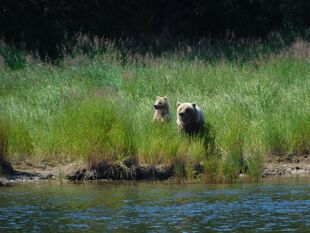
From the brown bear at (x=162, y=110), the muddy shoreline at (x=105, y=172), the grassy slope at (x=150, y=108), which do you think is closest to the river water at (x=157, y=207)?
the muddy shoreline at (x=105, y=172)

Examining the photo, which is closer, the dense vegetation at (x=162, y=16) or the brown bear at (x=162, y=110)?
the brown bear at (x=162, y=110)

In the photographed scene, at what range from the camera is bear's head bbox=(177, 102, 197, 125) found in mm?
15367

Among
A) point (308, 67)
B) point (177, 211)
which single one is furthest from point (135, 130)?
point (308, 67)

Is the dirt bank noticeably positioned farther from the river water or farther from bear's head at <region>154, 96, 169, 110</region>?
bear's head at <region>154, 96, 169, 110</region>

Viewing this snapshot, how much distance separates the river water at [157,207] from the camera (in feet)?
34.7

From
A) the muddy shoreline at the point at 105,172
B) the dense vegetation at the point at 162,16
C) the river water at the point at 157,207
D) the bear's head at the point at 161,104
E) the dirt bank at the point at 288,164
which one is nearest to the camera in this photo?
the river water at the point at 157,207

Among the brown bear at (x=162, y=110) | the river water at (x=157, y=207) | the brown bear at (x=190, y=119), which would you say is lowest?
the river water at (x=157, y=207)

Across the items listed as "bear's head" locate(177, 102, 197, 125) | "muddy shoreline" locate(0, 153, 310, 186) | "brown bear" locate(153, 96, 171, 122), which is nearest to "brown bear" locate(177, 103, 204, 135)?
"bear's head" locate(177, 102, 197, 125)

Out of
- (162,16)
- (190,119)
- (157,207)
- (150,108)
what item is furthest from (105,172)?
(162,16)

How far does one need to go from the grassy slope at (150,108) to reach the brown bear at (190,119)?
0.67 feet

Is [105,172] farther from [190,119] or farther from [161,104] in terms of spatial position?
[161,104]

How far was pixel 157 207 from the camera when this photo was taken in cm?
1170

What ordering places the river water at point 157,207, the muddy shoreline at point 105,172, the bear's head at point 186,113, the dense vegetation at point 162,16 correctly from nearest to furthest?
the river water at point 157,207 → the muddy shoreline at point 105,172 → the bear's head at point 186,113 → the dense vegetation at point 162,16

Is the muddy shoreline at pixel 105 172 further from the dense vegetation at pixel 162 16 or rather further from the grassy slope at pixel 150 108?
the dense vegetation at pixel 162 16
